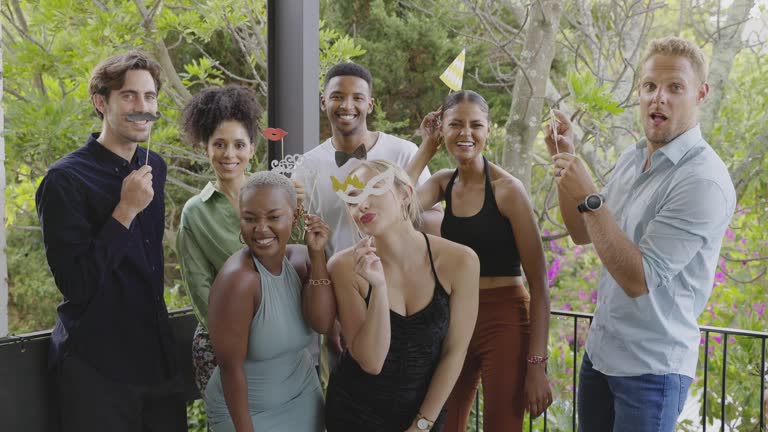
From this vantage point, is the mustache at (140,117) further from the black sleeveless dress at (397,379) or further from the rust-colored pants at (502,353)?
the rust-colored pants at (502,353)

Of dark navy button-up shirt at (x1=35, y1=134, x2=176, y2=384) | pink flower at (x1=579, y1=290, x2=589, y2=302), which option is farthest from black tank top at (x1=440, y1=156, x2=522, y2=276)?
pink flower at (x1=579, y1=290, x2=589, y2=302)

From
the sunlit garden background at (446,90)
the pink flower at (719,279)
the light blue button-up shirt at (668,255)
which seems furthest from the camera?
the pink flower at (719,279)

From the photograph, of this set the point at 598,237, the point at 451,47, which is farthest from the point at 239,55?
the point at 598,237

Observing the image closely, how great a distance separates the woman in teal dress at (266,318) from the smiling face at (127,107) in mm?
391

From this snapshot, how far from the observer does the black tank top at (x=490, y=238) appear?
2135 mm

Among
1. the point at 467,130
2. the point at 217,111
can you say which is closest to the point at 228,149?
the point at 217,111

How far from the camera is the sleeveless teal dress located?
1.92 m

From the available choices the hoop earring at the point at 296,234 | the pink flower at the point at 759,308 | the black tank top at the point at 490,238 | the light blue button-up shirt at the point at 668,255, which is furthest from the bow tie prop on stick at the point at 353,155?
the pink flower at the point at 759,308

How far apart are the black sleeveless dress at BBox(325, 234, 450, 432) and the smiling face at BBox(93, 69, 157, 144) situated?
0.81 meters

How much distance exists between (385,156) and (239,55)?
13.8ft

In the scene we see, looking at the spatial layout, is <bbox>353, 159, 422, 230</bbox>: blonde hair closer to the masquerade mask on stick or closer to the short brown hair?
the masquerade mask on stick

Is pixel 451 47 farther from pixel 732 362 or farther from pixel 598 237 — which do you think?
pixel 598 237

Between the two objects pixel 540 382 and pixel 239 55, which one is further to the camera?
pixel 239 55

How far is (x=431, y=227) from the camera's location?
2.30 meters
